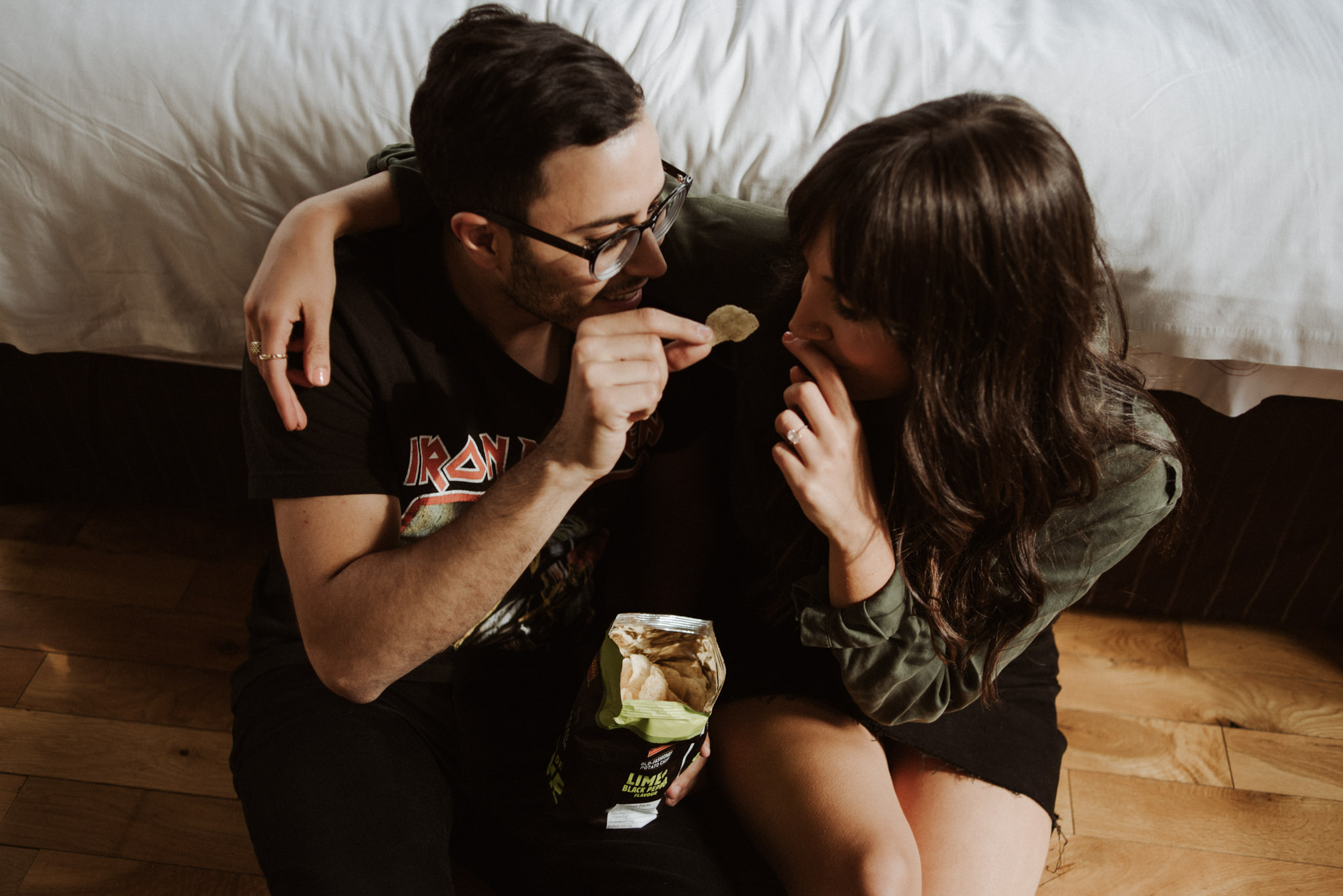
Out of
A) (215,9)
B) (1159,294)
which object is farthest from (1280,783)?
(215,9)

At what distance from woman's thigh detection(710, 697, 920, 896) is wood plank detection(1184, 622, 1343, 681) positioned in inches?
32.7

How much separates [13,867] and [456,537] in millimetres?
947

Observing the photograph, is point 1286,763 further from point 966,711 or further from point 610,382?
point 610,382

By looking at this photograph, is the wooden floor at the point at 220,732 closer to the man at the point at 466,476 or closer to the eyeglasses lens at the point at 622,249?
the man at the point at 466,476

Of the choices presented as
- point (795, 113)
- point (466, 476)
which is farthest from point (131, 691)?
point (795, 113)

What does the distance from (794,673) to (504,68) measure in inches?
30.6

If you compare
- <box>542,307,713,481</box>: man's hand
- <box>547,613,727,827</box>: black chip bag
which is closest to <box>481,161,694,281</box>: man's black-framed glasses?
<box>542,307,713,481</box>: man's hand

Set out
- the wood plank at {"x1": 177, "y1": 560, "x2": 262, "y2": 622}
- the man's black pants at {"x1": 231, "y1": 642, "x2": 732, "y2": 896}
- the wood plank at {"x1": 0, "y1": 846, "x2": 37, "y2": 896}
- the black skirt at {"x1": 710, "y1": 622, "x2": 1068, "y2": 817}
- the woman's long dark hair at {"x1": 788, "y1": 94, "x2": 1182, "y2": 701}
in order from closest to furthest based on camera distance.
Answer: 1. the woman's long dark hair at {"x1": 788, "y1": 94, "x2": 1182, "y2": 701}
2. the man's black pants at {"x1": 231, "y1": 642, "x2": 732, "y2": 896}
3. the black skirt at {"x1": 710, "y1": 622, "x2": 1068, "y2": 817}
4. the wood plank at {"x1": 0, "y1": 846, "x2": 37, "y2": 896}
5. the wood plank at {"x1": 177, "y1": 560, "x2": 262, "y2": 622}

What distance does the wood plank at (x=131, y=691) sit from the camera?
1.49m

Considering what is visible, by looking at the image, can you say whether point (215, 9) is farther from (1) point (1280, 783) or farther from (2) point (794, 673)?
(1) point (1280, 783)

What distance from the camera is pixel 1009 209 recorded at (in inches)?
31.1

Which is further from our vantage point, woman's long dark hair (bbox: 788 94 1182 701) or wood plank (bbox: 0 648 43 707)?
wood plank (bbox: 0 648 43 707)

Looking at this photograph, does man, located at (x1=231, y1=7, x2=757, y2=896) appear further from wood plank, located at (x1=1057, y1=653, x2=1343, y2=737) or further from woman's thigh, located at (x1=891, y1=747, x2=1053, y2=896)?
wood plank, located at (x1=1057, y1=653, x2=1343, y2=737)

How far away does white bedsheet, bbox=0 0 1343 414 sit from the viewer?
1.17 m
